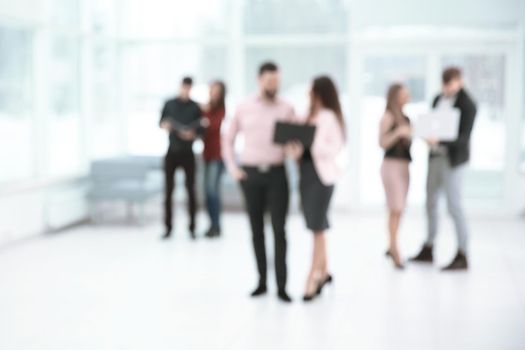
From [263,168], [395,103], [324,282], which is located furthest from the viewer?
[395,103]

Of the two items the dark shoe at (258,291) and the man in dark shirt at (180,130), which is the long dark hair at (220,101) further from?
the dark shoe at (258,291)

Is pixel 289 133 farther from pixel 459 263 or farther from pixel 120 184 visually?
pixel 120 184

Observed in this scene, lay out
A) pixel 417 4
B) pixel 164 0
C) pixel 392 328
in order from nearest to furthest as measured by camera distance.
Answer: pixel 392 328 < pixel 417 4 < pixel 164 0

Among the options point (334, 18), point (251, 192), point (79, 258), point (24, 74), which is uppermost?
point (334, 18)

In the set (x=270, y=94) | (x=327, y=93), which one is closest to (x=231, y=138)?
(x=270, y=94)

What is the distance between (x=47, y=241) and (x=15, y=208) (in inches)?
19.0

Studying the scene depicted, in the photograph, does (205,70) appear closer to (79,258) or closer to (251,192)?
(79,258)

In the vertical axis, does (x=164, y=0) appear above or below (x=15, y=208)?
above

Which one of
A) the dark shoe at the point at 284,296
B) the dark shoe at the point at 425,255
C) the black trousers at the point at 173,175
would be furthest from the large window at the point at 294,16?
the dark shoe at the point at 284,296

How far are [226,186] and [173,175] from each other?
→ 188 centimetres

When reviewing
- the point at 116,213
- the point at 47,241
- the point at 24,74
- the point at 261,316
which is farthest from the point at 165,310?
the point at 116,213

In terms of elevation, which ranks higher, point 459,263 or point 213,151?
point 213,151

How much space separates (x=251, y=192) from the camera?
18.0 feet

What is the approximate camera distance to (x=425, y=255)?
7.01 metres
